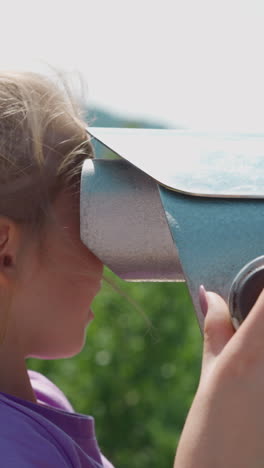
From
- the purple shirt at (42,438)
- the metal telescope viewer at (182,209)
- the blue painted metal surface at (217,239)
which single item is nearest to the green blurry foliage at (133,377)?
the purple shirt at (42,438)

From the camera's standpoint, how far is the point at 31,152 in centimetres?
118

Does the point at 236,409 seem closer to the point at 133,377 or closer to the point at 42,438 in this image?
the point at 42,438

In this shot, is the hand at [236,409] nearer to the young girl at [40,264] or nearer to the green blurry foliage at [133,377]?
the young girl at [40,264]

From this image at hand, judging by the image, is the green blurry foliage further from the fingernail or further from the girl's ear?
the fingernail

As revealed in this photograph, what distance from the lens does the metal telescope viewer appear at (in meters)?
0.86

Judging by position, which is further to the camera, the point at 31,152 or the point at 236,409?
the point at 31,152

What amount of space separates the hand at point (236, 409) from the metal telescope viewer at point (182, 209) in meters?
0.03

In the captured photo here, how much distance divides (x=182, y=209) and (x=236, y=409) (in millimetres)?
203

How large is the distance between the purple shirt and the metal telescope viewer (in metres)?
0.23

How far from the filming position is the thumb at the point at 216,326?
33.4 inches

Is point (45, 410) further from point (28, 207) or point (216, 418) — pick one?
point (216, 418)

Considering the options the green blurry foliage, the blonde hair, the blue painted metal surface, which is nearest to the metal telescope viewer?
the blue painted metal surface

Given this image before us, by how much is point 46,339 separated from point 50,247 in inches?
5.5

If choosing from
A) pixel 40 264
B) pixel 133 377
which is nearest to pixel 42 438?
pixel 40 264
